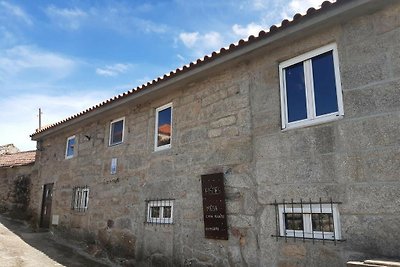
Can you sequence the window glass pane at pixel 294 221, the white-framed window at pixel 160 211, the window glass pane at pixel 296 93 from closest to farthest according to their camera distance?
the window glass pane at pixel 294 221, the window glass pane at pixel 296 93, the white-framed window at pixel 160 211

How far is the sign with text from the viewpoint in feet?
17.4

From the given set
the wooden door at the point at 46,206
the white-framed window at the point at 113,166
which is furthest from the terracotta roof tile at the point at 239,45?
the wooden door at the point at 46,206

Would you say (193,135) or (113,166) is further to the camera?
(113,166)

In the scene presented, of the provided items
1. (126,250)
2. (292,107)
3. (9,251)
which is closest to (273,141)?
(292,107)

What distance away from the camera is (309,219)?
433cm

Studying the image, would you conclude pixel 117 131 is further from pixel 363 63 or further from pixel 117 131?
pixel 363 63

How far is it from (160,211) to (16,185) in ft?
29.3

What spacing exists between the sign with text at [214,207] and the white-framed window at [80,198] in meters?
4.75

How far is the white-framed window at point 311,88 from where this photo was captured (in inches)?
175

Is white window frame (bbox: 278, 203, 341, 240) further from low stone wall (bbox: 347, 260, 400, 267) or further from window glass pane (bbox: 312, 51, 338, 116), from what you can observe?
window glass pane (bbox: 312, 51, 338, 116)

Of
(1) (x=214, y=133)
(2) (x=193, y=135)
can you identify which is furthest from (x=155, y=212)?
(1) (x=214, y=133)

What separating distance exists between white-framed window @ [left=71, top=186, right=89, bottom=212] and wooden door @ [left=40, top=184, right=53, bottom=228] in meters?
1.86

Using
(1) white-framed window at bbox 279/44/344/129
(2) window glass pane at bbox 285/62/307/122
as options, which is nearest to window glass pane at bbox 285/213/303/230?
(1) white-framed window at bbox 279/44/344/129

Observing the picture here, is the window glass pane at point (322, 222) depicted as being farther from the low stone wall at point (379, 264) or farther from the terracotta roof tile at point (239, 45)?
the terracotta roof tile at point (239, 45)
